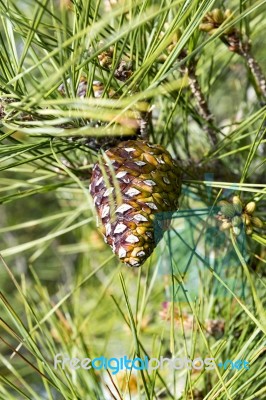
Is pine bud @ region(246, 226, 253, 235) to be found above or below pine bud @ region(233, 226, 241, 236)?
below

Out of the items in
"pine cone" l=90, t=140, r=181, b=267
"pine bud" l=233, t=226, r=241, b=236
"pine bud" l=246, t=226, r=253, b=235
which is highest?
"pine cone" l=90, t=140, r=181, b=267

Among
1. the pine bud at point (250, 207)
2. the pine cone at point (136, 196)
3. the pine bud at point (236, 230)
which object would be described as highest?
the pine cone at point (136, 196)

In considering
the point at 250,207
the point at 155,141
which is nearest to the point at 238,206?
the point at 250,207

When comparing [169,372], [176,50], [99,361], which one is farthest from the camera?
[169,372]

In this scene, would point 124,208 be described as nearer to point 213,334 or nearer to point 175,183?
point 175,183

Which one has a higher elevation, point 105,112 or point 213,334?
point 105,112

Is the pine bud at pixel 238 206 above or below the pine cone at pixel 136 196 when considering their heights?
below

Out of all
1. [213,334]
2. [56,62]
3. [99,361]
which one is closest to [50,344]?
[99,361]

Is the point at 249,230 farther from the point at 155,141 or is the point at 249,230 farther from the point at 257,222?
the point at 155,141
